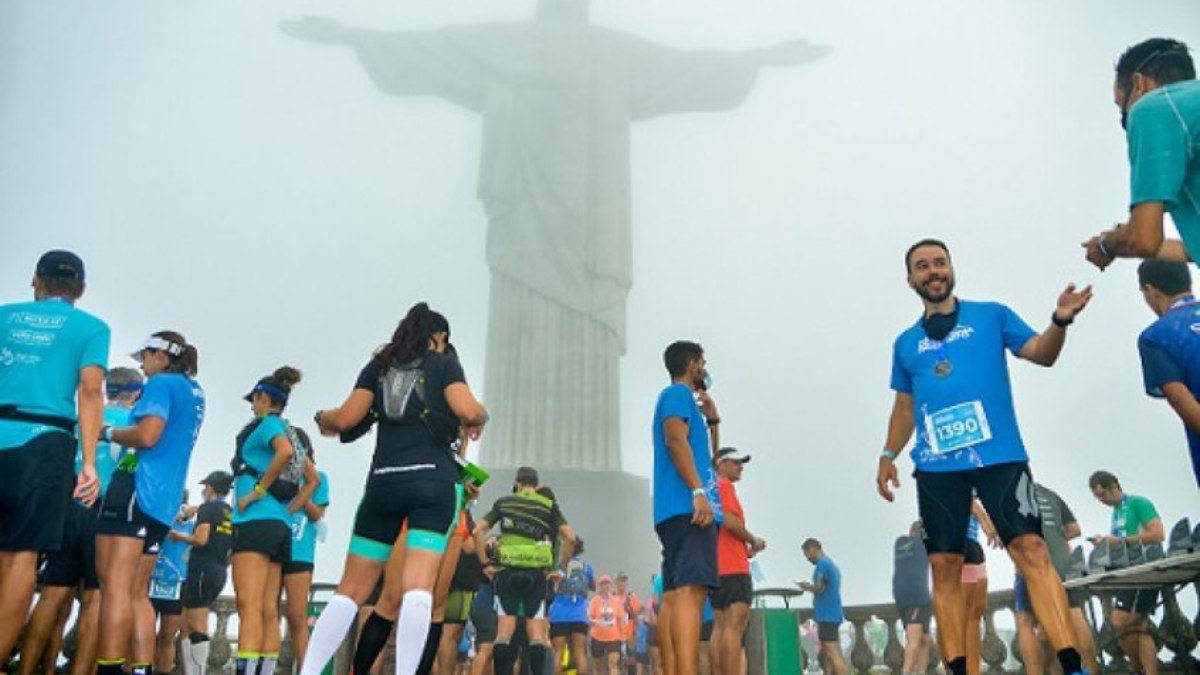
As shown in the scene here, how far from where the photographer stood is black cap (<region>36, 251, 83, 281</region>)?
343 cm

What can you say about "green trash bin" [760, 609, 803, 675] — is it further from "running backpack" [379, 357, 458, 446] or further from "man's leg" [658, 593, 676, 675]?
"running backpack" [379, 357, 458, 446]

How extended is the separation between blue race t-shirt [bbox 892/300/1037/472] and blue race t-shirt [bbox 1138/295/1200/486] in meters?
0.48

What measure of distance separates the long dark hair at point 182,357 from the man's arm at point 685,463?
2416 millimetres

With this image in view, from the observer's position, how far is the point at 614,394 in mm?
17562

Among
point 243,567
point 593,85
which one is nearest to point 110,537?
point 243,567

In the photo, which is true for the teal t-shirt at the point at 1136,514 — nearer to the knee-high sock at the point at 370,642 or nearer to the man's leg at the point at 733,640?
the man's leg at the point at 733,640

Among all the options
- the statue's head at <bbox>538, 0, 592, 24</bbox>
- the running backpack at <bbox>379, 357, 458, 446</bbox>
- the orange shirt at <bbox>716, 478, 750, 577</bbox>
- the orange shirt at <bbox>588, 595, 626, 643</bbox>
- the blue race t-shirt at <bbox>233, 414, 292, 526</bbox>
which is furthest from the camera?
the statue's head at <bbox>538, 0, 592, 24</bbox>

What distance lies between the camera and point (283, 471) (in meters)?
4.75

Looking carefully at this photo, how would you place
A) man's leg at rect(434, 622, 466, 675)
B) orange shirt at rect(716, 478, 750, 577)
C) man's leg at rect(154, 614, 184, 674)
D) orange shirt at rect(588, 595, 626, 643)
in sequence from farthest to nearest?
orange shirt at rect(588, 595, 626, 643) < man's leg at rect(434, 622, 466, 675) < man's leg at rect(154, 614, 184, 674) < orange shirt at rect(716, 478, 750, 577)

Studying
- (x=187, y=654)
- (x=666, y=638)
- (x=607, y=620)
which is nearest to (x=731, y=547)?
(x=666, y=638)

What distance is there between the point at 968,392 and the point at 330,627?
8.49ft

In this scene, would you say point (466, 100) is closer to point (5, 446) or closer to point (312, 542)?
point (312, 542)

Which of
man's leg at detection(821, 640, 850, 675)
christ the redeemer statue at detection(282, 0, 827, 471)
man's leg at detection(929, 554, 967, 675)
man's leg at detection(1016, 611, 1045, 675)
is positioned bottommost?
man's leg at detection(821, 640, 850, 675)

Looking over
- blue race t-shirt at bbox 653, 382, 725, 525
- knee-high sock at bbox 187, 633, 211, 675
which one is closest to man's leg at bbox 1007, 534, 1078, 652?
blue race t-shirt at bbox 653, 382, 725, 525
